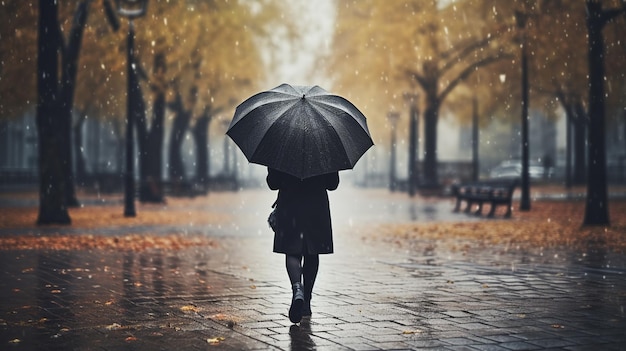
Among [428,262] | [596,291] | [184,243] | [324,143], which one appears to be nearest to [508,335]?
[324,143]

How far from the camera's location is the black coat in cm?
811

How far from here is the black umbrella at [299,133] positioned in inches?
309

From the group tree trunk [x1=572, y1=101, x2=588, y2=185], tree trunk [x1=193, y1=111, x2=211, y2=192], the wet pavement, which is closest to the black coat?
the wet pavement

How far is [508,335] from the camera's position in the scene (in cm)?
733

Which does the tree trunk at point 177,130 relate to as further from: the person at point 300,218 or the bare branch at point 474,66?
the person at point 300,218

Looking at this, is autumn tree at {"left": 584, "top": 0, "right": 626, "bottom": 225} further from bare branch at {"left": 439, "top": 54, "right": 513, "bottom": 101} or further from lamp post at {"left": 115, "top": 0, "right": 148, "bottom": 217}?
bare branch at {"left": 439, "top": 54, "right": 513, "bottom": 101}

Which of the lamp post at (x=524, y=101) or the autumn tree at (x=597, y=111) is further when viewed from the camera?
the lamp post at (x=524, y=101)

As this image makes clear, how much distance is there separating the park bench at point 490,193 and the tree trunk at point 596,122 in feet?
12.9

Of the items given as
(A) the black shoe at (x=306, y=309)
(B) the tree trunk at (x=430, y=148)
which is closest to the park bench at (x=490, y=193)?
(B) the tree trunk at (x=430, y=148)

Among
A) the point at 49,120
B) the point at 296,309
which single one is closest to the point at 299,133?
the point at 296,309

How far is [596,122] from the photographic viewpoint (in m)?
20.4

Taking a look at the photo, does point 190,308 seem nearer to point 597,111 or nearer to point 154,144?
point 597,111

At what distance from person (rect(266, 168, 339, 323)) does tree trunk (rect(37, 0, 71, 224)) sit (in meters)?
13.5

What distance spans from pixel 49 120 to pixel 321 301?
42.5 feet
